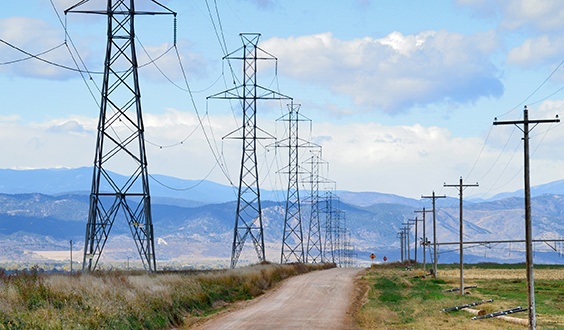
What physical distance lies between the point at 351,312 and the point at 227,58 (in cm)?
3159

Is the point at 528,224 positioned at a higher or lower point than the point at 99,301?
higher

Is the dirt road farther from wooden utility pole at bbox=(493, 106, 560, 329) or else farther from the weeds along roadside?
wooden utility pole at bbox=(493, 106, 560, 329)

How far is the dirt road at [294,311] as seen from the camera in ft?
78.2

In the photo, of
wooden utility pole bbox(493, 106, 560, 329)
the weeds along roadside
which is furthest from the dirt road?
wooden utility pole bbox(493, 106, 560, 329)

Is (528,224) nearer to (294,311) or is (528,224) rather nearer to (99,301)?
(294,311)

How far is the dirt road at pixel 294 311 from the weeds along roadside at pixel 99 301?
5.84ft

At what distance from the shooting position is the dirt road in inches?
Result: 938

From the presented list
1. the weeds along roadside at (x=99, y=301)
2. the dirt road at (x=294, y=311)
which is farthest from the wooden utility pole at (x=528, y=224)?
the weeds along roadside at (x=99, y=301)

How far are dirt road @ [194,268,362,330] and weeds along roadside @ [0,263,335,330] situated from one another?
1.78 m

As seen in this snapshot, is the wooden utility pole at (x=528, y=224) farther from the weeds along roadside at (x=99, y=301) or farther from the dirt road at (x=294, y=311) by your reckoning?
the weeds along roadside at (x=99, y=301)

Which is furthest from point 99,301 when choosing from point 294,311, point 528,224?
point 528,224

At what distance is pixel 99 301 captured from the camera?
68.0 feet

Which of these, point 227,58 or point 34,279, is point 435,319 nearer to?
point 34,279

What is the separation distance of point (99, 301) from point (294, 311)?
10799 mm
